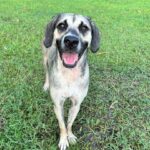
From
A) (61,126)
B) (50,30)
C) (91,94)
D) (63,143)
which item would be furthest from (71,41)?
(91,94)

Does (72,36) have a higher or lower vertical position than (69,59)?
higher

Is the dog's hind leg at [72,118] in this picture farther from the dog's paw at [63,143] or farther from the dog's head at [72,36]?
the dog's head at [72,36]

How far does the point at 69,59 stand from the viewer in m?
4.03

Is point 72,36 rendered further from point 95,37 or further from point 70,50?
point 95,37

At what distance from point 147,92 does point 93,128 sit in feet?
4.40

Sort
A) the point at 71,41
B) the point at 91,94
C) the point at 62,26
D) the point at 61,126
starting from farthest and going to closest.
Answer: the point at 91,94 → the point at 61,126 → the point at 62,26 → the point at 71,41

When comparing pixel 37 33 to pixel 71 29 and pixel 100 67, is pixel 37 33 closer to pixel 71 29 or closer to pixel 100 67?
pixel 100 67

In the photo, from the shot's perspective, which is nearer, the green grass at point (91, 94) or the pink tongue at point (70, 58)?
the pink tongue at point (70, 58)

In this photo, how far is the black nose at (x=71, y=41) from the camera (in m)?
3.82

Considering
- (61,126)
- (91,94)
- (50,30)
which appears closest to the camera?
(50,30)

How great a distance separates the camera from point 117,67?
649cm

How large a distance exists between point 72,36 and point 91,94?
1793 mm

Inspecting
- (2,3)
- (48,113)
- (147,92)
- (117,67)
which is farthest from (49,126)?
(2,3)

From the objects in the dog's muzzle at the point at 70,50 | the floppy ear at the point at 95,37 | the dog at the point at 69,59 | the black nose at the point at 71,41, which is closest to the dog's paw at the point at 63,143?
the dog at the point at 69,59
